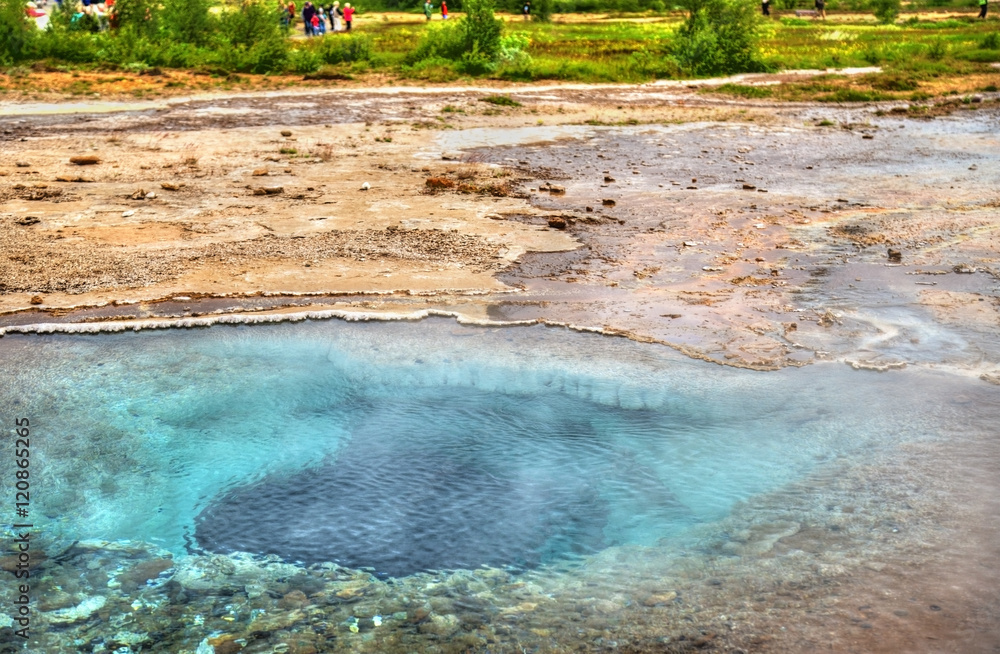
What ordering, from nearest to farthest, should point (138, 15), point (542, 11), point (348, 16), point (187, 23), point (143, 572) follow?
1. point (143, 572)
2. point (138, 15)
3. point (187, 23)
4. point (348, 16)
5. point (542, 11)

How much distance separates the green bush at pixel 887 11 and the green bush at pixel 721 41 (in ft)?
70.3

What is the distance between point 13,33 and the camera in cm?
1934

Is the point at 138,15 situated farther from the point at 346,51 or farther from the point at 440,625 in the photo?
the point at 440,625

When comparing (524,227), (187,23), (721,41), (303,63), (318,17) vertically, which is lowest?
(524,227)

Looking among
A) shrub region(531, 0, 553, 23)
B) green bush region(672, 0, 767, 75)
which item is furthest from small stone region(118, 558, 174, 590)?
shrub region(531, 0, 553, 23)

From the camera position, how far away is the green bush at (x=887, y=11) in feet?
136

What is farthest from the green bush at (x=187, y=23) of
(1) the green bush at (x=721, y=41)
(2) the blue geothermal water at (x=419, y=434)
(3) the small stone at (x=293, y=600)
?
(3) the small stone at (x=293, y=600)

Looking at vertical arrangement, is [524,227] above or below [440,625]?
above

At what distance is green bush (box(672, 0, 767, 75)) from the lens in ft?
72.3

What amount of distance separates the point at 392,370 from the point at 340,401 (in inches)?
18.1

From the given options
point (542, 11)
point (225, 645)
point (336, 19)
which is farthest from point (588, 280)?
point (542, 11)

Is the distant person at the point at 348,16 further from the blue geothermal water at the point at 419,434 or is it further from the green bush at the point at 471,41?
the blue geothermal water at the point at 419,434

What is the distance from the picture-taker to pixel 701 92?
19.4m

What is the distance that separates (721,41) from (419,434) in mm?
19382
